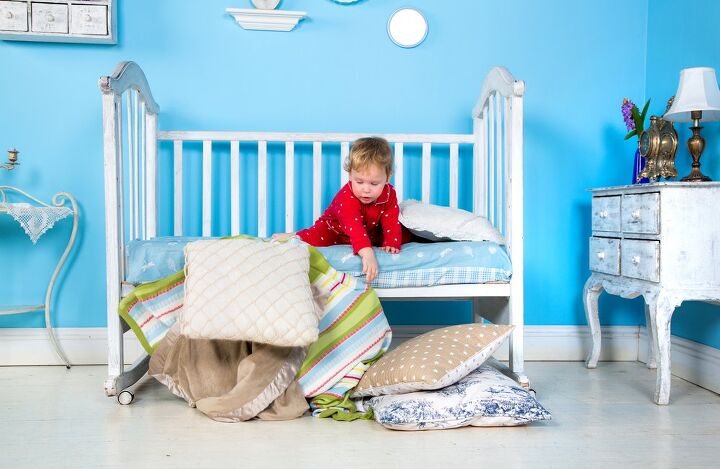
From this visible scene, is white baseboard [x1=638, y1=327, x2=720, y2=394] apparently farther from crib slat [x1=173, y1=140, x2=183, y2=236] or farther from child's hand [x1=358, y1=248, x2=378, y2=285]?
crib slat [x1=173, y1=140, x2=183, y2=236]

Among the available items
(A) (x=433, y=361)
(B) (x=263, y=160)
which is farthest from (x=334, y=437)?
(B) (x=263, y=160)

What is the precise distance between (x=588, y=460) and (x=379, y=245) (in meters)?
1.00

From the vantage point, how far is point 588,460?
1.44 m

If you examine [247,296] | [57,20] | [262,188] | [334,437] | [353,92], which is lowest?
[334,437]

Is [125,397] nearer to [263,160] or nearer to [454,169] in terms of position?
[263,160]

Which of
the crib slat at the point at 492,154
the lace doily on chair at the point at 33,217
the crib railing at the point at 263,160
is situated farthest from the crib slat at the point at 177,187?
the crib slat at the point at 492,154

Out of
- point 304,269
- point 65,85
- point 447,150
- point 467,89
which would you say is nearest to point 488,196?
point 447,150

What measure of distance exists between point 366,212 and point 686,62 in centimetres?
125

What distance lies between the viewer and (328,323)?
1893 mm

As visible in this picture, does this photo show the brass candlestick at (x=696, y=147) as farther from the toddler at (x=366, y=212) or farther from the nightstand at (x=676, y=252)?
the toddler at (x=366, y=212)

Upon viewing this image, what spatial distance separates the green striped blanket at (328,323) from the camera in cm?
184

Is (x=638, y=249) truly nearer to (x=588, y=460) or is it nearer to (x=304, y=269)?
(x=588, y=460)

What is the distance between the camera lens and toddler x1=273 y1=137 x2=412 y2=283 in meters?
2.03

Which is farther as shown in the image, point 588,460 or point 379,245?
point 379,245
